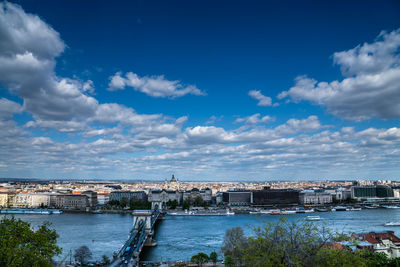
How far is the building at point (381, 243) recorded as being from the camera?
45.4ft

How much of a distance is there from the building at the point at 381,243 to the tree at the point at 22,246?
444 inches

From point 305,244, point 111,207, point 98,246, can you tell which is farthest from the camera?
point 111,207

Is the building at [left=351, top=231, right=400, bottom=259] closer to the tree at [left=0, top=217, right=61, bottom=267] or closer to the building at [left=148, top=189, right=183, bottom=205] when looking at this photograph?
the tree at [left=0, top=217, right=61, bottom=267]

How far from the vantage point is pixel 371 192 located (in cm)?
6944

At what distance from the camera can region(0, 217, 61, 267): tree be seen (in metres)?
7.51

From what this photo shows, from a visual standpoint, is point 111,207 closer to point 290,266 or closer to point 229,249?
point 229,249

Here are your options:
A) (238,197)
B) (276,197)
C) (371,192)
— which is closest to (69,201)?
(238,197)

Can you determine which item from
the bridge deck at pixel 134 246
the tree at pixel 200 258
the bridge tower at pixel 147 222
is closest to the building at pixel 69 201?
the bridge tower at pixel 147 222

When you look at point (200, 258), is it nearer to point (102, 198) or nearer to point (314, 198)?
point (102, 198)

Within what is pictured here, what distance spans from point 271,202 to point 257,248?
57.2m

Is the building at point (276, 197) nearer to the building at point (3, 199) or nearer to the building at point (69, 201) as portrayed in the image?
the building at point (69, 201)

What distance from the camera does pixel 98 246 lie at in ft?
68.4

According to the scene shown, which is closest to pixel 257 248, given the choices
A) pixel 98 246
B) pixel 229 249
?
pixel 229 249

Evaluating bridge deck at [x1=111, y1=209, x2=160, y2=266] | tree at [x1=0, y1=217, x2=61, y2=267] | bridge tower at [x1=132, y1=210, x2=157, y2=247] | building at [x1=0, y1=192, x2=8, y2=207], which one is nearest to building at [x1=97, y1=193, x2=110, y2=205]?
building at [x1=0, y1=192, x2=8, y2=207]
